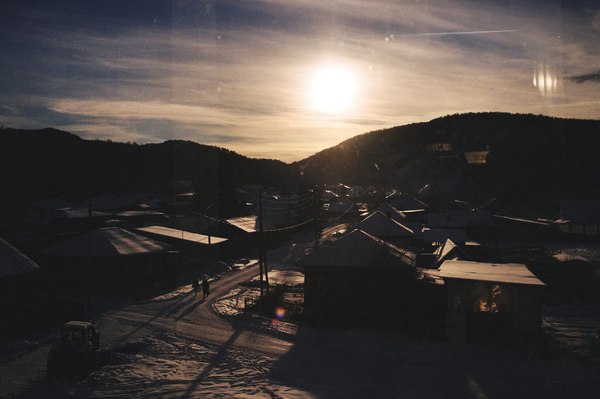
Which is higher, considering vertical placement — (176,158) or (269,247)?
(176,158)

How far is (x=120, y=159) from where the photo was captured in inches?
5930

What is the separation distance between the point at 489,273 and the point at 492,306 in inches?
81.2

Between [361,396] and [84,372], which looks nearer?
[361,396]

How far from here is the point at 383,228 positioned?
1790 inches

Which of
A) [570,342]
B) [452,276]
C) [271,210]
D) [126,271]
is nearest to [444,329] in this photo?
[452,276]

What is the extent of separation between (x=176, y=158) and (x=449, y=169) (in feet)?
291

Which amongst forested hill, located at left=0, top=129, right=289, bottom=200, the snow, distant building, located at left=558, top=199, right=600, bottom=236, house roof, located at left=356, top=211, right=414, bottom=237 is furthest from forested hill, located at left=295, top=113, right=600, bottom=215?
the snow

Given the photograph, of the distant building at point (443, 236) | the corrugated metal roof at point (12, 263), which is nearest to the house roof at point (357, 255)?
the corrugated metal roof at point (12, 263)

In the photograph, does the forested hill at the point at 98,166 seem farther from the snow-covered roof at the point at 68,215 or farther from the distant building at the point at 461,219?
the distant building at the point at 461,219

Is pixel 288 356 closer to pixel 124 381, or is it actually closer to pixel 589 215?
pixel 124 381

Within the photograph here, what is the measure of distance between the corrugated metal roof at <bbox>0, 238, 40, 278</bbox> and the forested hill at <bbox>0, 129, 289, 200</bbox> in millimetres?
64443

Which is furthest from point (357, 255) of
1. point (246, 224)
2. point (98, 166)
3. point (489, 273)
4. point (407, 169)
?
point (407, 169)

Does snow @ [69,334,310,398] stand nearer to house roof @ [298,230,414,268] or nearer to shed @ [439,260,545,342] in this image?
house roof @ [298,230,414,268]

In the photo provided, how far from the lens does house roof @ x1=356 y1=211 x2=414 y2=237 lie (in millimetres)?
45062
